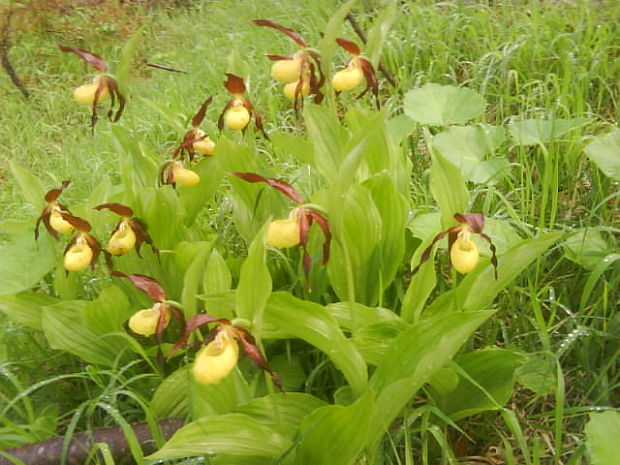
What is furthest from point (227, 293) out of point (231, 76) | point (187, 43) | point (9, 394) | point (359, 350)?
point (187, 43)

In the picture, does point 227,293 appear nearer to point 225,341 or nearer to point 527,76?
point 225,341

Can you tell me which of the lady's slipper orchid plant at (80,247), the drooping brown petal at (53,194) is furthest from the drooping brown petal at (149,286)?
the drooping brown petal at (53,194)

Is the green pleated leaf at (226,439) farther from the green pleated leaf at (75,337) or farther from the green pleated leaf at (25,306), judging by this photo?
the green pleated leaf at (25,306)

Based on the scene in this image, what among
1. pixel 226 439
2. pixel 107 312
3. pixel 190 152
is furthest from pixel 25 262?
pixel 226 439

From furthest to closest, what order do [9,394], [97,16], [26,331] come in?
[97,16] < [26,331] < [9,394]

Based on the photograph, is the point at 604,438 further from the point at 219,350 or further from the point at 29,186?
the point at 29,186

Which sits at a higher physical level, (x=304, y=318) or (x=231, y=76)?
(x=231, y=76)

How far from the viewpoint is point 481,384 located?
114cm

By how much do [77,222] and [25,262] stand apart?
333 millimetres

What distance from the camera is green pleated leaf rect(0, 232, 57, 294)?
1.46m

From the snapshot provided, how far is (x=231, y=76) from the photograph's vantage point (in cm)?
131

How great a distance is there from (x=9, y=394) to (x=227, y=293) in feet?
2.67

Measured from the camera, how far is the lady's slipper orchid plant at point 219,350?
0.88 metres

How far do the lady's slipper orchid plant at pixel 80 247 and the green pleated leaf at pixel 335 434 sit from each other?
62cm
